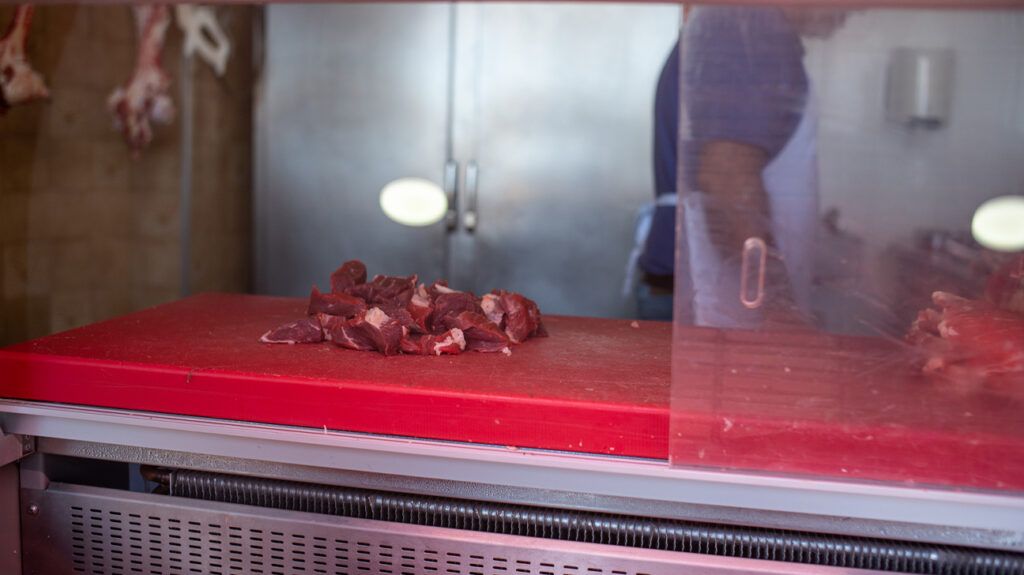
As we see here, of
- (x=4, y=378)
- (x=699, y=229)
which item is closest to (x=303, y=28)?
(x=4, y=378)

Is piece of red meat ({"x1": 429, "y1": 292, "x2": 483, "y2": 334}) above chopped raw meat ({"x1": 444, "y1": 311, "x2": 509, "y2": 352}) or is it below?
above

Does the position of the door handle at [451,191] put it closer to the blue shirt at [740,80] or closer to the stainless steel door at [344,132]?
the stainless steel door at [344,132]

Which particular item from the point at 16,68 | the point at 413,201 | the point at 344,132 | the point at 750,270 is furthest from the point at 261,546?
the point at 344,132

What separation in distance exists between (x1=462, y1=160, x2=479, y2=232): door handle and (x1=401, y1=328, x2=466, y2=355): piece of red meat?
8.95 feet

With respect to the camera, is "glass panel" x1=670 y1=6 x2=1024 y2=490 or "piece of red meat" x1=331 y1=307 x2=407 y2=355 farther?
"piece of red meat" x1=331 y1=307 x2=407 y2=355

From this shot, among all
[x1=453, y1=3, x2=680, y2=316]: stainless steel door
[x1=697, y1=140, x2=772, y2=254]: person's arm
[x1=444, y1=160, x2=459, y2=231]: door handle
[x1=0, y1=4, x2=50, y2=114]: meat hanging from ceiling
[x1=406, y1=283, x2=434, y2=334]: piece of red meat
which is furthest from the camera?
[x1=444, y1=160, x2=459, y2=231]: door handle

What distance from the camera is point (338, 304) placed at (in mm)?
2572

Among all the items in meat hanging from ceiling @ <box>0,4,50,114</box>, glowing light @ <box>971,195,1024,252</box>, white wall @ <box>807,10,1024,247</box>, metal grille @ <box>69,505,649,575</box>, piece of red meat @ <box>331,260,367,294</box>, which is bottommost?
metal grille @ <box>69,505,649,575</box>

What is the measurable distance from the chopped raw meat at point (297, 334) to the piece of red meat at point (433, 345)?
26 centimetres

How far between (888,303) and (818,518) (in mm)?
485

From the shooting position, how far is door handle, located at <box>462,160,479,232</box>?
5043 mm

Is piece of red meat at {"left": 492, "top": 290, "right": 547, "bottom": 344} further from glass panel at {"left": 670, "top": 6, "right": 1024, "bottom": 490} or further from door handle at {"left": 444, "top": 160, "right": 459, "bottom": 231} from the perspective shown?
door handle at {"left": 444, "top": 160, "right": 459, "bottom": 231}

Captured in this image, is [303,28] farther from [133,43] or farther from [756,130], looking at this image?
[756,130]

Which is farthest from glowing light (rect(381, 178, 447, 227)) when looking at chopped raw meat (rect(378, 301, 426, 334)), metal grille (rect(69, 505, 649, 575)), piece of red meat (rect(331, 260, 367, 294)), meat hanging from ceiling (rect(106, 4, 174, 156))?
metal grille (rect(69, 505, 649, 575))
